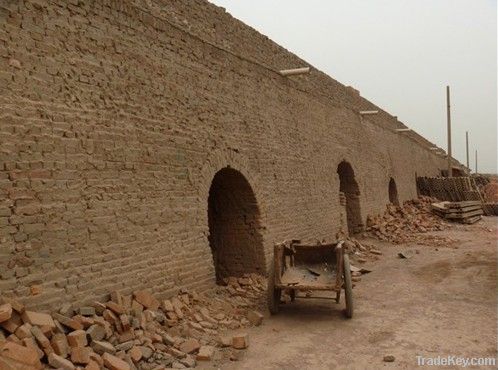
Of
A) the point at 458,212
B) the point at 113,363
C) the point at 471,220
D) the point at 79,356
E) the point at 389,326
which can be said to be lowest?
the point at 471,220

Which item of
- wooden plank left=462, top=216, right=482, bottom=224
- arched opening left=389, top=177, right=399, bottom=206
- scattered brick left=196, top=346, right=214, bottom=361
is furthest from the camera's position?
arched opening left=389, top=177, right=399, bottom=206

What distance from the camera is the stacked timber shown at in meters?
18.6

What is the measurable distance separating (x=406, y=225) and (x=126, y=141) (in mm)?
13371

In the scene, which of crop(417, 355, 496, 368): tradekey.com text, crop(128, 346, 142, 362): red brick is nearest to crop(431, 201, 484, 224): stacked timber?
crop(417, 355, 496, 368): tradekey.com text

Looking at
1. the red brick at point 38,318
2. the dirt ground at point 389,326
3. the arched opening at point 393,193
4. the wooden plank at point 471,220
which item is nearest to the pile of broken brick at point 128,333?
the red brick at point 38,318

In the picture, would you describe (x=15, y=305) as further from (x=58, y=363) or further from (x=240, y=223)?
(x=240, y=223)

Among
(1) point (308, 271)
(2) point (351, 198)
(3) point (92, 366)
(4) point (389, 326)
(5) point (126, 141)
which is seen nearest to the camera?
(3) point (92, 366)

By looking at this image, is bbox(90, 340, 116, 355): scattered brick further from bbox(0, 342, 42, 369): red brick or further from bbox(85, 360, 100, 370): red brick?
bbox(0, 342, 42, 369): red brick

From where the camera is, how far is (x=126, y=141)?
5.97 metres

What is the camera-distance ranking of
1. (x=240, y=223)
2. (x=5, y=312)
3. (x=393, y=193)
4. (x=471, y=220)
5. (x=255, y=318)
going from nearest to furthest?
(x=5, y=312) < (x=255, y=318) < (x=240, y=223) < (x=471, y=220) < (x=393, y=193)

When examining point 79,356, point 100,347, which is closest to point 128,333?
point 100,347

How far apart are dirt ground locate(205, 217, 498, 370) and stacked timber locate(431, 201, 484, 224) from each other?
9.32m

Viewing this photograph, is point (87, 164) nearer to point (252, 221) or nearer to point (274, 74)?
point (252, 221)

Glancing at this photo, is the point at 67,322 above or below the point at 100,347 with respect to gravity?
above
